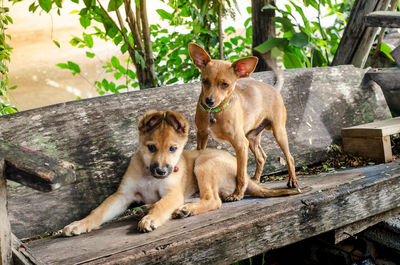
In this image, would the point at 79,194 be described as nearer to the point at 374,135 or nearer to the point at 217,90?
the point at 217,90

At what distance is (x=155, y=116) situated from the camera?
2.51 metres

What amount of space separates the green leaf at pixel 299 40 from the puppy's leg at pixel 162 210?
7.12 feet

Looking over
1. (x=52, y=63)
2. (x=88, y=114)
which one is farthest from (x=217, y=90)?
(x=52, y=63)

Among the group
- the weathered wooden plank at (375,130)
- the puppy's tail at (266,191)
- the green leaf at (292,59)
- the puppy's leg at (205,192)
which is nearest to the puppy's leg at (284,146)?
the puppy's tail at (266,191)

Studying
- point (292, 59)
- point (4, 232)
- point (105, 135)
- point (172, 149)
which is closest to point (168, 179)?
point (172, 149)

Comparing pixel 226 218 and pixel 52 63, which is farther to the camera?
pixel 52 63

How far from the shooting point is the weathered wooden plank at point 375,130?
344 centimetres

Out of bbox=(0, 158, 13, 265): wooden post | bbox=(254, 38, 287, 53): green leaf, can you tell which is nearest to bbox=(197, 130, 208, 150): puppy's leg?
bbox=(0, 158, 13, 265): wooden post

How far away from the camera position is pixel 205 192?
2553 mm

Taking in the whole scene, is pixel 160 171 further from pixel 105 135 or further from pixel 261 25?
pixel 261 25

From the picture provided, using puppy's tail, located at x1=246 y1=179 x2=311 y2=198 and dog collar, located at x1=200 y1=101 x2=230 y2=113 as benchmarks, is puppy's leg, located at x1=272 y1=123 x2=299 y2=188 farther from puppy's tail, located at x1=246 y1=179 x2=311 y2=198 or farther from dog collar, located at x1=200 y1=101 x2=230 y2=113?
dog collar, located at x1=200 y1=101 x2=230 y2=113

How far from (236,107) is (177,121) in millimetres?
365

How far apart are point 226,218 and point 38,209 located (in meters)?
1.16

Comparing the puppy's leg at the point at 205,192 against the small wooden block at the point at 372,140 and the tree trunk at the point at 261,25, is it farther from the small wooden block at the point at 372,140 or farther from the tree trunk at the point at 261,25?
the tree trunk at the point at 261,25
